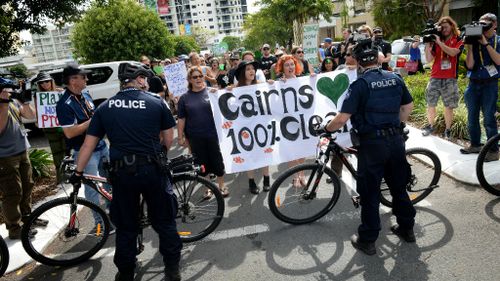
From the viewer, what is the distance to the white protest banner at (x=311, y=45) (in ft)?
36.4

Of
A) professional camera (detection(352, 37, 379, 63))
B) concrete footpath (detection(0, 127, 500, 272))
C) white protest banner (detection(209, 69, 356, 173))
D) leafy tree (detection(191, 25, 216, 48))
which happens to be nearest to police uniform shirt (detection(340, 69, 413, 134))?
professional camera (detection(352, 37, 379, 63))

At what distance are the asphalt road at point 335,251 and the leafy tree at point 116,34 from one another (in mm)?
21051

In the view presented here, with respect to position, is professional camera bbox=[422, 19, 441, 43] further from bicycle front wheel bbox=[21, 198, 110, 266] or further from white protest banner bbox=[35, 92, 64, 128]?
white protest banner bbox=[35, 92, 64, 128]

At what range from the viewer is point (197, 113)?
16.0 feet

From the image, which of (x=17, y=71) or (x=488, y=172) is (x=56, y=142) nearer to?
(x=488, y=172)

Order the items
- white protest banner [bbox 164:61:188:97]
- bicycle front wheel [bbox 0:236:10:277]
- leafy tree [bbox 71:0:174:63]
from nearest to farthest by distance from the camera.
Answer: bicycle front wheel [bbox 0:236:10:277] → white protest banner [bbox 164:61:188:97] → leafy tree [bbox 71:0:174:63]

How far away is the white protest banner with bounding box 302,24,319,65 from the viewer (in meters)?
11.1

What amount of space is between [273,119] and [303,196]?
120 cm

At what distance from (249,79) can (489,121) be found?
3.51 m

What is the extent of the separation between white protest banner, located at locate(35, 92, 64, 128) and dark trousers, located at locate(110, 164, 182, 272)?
2448 millimetres

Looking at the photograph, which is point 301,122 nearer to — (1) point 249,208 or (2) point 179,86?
(1) point 249,208

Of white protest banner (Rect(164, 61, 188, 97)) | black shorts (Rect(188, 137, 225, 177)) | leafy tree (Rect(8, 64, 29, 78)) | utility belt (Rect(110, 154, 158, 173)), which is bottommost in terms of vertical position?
black shorts (Rect(188, 137, 225, 177))

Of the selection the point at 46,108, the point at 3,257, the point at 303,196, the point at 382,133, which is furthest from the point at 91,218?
the point at 382,133

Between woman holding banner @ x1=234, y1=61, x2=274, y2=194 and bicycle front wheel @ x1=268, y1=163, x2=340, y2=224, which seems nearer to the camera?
bicycle front wheel @ x1=268, y1=163, x2=340, y2=224
